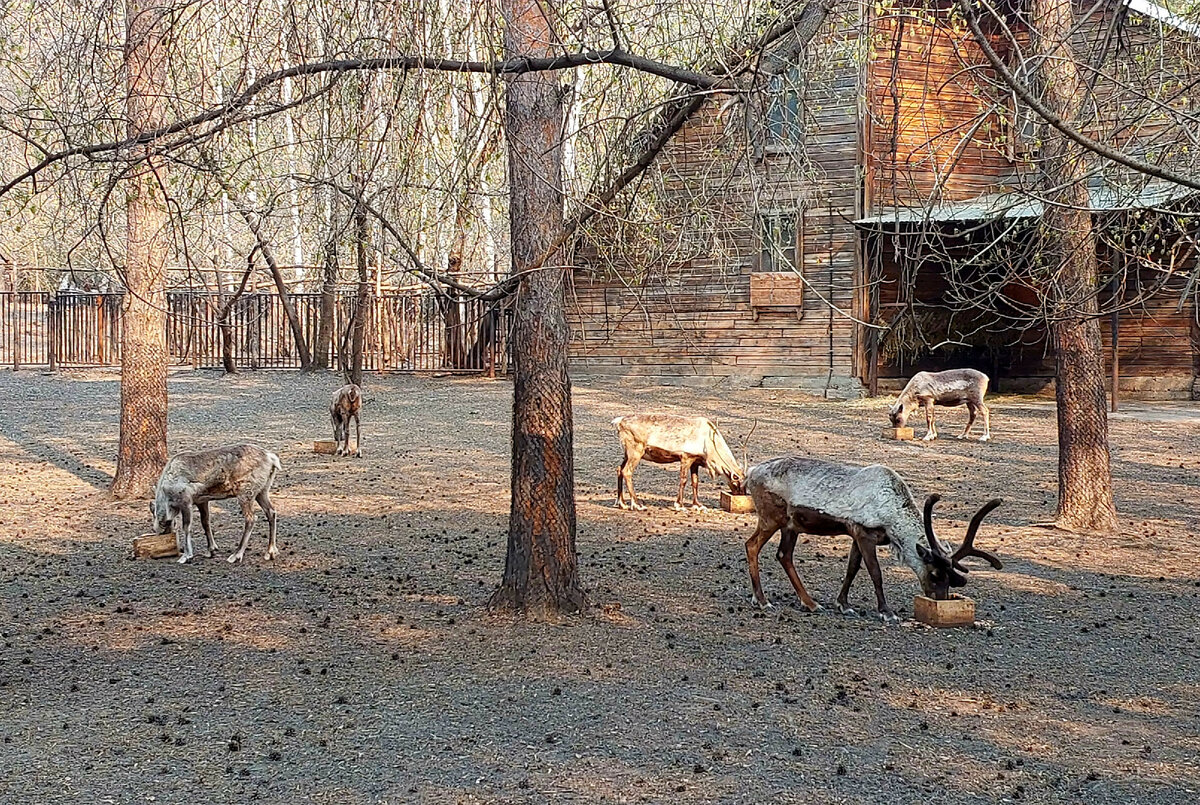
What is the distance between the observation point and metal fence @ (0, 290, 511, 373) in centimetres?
3020

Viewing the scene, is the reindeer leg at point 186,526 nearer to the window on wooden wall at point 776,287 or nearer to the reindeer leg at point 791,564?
the reindeer leg at point 791,564

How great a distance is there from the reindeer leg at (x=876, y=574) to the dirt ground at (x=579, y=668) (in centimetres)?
15

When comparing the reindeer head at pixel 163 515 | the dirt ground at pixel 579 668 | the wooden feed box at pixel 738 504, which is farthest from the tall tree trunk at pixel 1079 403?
the reindeer head at pixel 163 515

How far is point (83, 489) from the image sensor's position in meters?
13.7

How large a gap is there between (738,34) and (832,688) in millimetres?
3601

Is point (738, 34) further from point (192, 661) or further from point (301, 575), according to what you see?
point (301, 575)

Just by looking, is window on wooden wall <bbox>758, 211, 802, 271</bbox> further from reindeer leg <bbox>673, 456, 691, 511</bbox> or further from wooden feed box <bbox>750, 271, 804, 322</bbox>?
wooden feed box <bbox>750, 271, 804, 322</bbox>

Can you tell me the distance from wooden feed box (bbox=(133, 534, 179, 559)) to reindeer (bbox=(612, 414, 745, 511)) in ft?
14.9

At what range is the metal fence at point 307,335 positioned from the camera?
99.1ft

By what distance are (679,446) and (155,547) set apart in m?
5.18

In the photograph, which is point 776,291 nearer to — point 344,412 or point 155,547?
point 344,412

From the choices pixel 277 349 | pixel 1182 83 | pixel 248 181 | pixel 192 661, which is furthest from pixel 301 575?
pixel 277 349

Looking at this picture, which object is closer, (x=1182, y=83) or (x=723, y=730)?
(x=723, y=730)

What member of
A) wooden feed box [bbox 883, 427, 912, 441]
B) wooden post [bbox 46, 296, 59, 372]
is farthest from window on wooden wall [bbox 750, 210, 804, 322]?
wooden post [bbox 46, 296, 59, 372]
